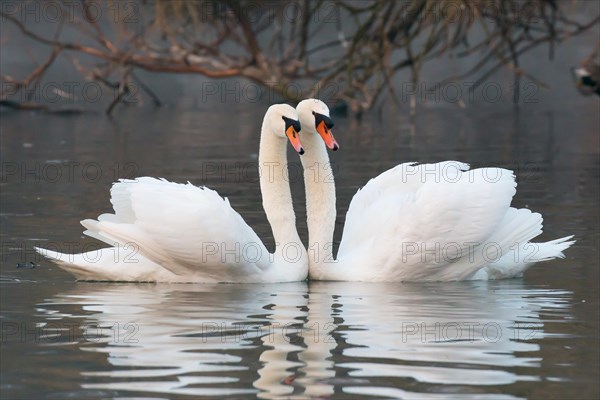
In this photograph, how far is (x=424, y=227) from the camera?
33.4ft

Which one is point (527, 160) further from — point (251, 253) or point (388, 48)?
point (251, 253)

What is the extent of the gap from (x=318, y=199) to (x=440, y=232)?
1.19 m

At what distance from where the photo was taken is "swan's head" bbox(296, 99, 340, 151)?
10.4 metres

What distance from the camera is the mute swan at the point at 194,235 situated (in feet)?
32.4

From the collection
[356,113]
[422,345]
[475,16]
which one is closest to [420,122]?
[356,113]

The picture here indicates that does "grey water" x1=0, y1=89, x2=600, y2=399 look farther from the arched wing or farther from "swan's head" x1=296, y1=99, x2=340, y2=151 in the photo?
"swan's head" x1=296, y1=99, x2=340, y2=151

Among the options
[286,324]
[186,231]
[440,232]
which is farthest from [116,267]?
[440,232]

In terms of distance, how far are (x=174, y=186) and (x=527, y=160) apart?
32.1ft

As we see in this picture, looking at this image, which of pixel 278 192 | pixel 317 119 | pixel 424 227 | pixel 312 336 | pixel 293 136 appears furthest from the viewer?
pixel 278 192

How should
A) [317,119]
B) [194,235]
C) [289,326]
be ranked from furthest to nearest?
1. [317,119]
2. [194,235]
3. [289,326]

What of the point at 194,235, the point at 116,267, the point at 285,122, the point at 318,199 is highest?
the point at 285,122

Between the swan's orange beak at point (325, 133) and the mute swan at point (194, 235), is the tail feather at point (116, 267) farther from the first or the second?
the swan's orange beak at point (325, 133)

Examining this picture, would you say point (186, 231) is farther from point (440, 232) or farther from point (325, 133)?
point (440, 232)

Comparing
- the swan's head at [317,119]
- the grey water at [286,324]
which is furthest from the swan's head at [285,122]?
the grey water at [286,324]
